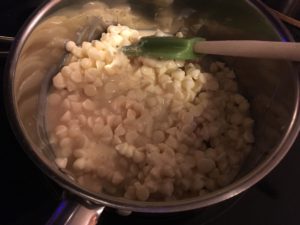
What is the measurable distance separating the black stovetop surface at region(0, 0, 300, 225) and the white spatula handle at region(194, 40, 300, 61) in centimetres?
25

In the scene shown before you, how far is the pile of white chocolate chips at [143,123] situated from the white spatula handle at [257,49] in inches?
4.2

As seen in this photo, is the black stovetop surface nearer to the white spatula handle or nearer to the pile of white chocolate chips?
the pile of white chocolate chips

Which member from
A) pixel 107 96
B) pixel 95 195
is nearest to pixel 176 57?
pixel 107 96

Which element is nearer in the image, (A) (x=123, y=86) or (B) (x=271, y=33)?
(B) (x=271, y=33)

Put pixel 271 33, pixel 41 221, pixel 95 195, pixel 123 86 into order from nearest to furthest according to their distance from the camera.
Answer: pixel 95 195 → pixel 41 221 → pixel 271 33 → pixel 123 86

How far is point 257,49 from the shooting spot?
0.83m

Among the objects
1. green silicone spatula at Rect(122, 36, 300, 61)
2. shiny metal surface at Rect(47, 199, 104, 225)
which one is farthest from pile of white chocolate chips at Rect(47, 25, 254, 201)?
shiny metal surface at Rect(47, 199, 104, 225)

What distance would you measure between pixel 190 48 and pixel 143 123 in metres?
0.21

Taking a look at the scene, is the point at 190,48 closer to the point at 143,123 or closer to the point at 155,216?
the point at 143,123

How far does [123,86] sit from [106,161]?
21 centimetres

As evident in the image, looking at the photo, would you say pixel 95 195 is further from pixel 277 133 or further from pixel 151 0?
pixel 151 0

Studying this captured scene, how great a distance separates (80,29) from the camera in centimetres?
107

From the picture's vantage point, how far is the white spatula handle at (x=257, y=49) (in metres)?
0.77

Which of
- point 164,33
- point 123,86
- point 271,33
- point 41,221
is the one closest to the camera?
point 41,221
